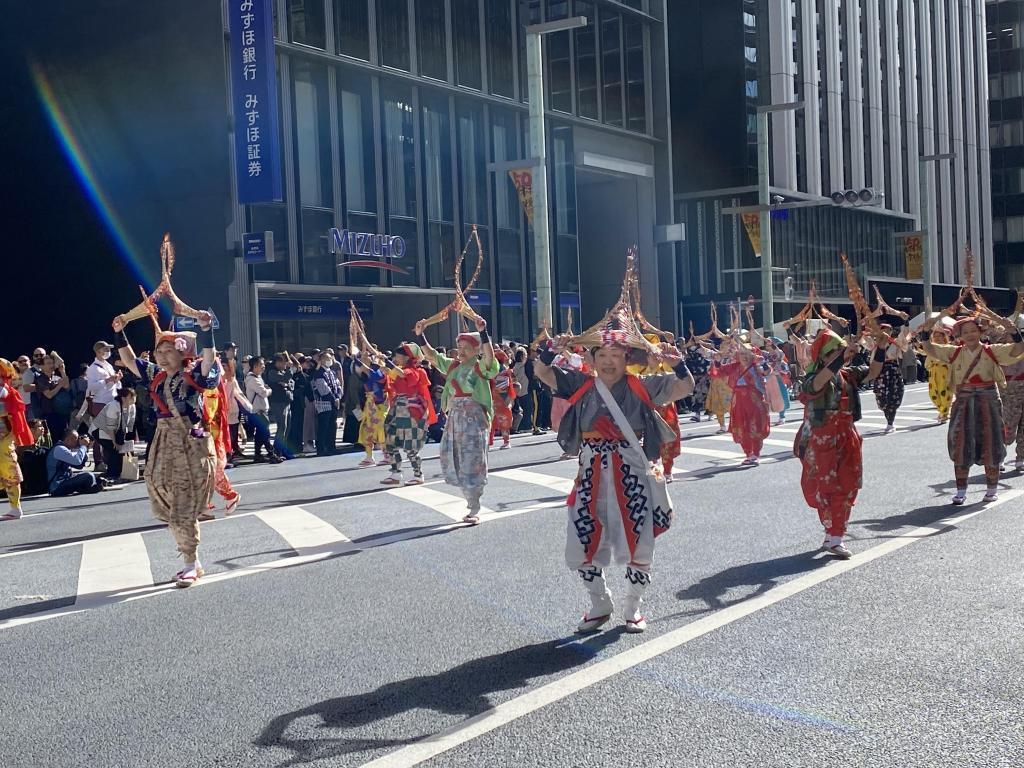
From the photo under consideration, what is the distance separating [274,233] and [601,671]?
2302 centimetres

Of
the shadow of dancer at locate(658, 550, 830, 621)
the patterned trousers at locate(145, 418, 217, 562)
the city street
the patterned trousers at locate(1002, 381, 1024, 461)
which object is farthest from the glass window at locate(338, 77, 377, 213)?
the shadow of dancer at locate(658, 550, 830, 621)

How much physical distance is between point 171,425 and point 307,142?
69.2 ft

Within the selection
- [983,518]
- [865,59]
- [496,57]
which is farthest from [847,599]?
[865,59]

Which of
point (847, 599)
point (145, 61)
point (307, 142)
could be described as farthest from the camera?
point (307, 142)

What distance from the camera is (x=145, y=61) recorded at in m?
26.4

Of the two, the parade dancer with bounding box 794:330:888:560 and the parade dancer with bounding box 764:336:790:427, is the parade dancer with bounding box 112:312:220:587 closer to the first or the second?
the parade dancer with bounding box 794:330:888:560

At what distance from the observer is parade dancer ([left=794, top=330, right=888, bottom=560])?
8.54m

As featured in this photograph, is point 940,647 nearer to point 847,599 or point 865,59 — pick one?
point 847,599

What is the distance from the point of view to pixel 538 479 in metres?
14.2

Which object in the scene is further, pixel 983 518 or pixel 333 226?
pixel 333 226

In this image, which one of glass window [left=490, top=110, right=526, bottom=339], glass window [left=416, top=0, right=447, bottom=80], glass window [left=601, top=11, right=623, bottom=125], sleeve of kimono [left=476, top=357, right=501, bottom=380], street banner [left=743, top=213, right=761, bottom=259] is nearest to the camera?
sleeve of kimono [left=476, top=357, right=501, bottom=380]

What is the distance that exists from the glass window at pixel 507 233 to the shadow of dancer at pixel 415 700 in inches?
1132

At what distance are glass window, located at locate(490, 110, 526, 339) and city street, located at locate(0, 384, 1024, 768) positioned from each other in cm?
2406

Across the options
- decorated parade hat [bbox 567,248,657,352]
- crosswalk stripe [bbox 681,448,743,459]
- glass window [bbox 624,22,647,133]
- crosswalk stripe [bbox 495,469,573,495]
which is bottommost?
crosswalk stripe [bbox 681,448,743,459]
